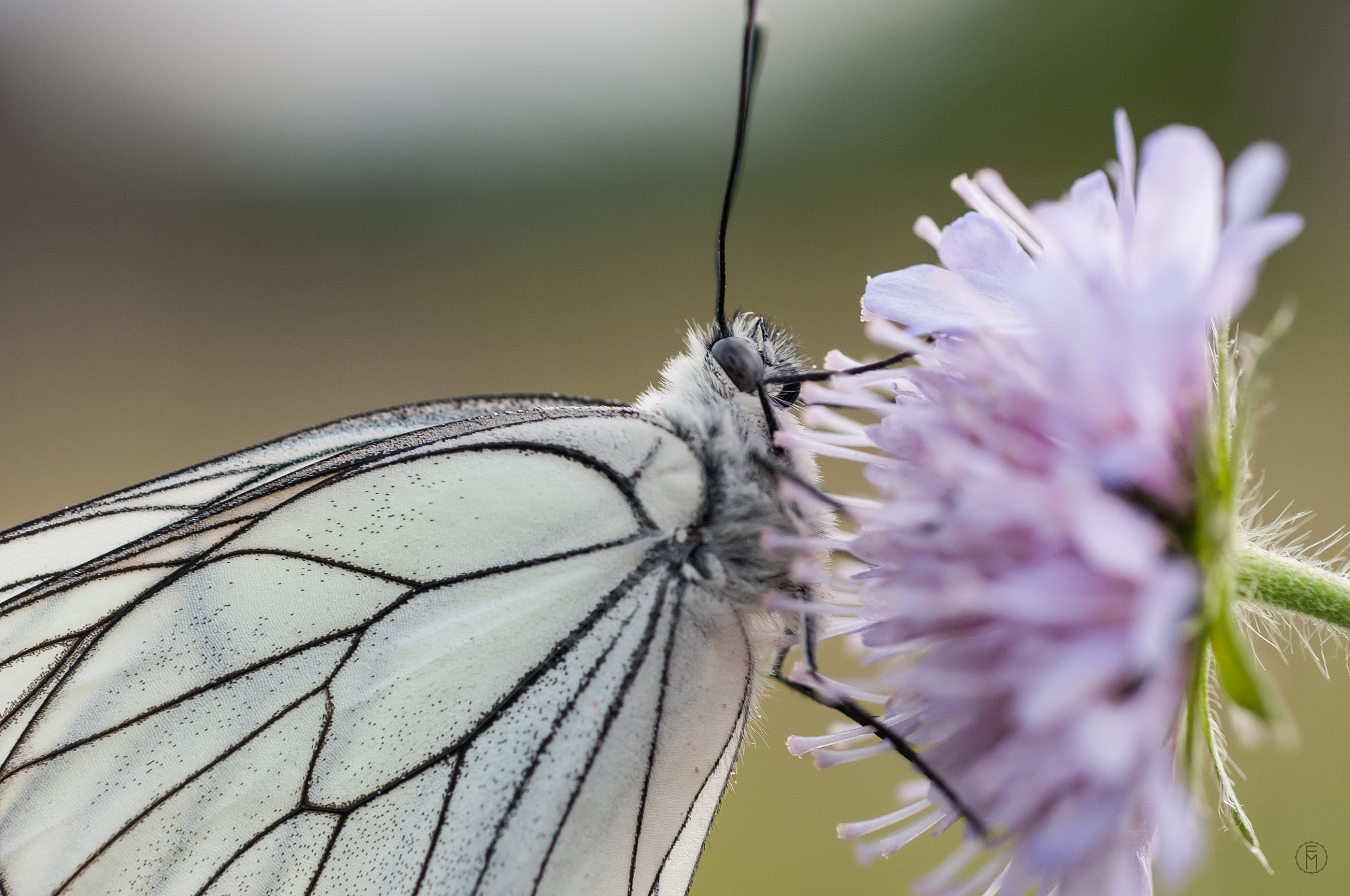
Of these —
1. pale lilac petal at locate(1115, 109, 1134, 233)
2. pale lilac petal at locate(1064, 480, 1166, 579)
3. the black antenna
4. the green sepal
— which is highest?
the black antenna

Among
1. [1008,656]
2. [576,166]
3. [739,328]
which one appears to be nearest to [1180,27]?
[576,166]

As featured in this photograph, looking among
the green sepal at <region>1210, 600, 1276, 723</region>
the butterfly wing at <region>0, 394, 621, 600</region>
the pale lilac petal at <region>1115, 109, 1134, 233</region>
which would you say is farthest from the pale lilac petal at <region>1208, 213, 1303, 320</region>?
the butterfly wing at <region>0, 394, 621, 600</region>

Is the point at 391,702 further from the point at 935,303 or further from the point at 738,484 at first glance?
the point at 935,303

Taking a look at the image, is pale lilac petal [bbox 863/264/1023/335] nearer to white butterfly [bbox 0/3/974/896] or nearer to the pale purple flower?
the pale purple flower

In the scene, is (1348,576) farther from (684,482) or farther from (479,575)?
(479,575)

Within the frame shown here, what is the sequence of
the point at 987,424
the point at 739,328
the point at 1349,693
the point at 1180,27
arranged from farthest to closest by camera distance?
1. the point at 1180,27
2. the point at 1349,693
3. the point at 739,328
4. the point at 987,424

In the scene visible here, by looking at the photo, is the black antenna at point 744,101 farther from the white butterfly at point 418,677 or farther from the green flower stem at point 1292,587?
the green flower stem at point 1292,587

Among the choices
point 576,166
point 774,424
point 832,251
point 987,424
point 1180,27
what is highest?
point 576,166
